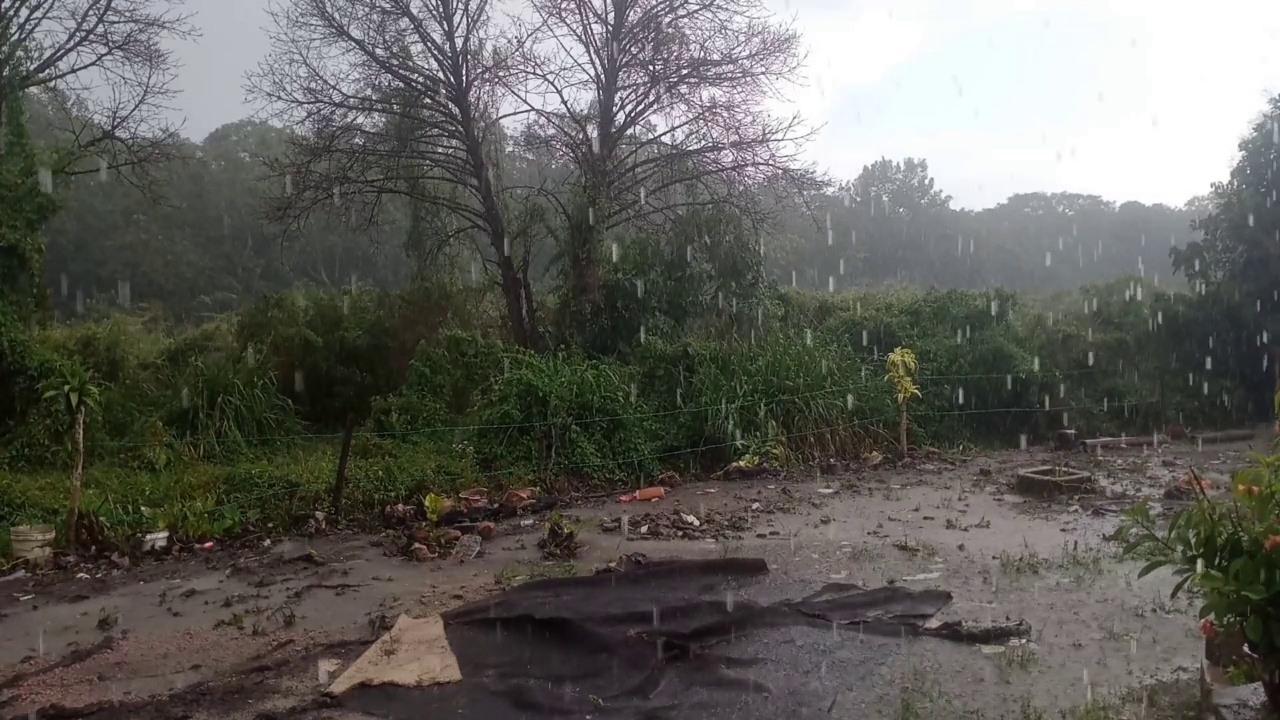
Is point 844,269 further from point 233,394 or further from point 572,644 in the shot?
point 572,644

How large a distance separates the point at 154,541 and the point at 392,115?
6638 mm

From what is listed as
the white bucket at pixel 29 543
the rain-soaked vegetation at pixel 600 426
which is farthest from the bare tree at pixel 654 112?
the white bucket at pixel 29 543

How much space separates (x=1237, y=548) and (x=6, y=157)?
11.9 m

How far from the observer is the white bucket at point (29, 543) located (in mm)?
6570

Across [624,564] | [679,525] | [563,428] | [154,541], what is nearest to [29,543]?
[154,541]

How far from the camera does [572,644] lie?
14.9 ft

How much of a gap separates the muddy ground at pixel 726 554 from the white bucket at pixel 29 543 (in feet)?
1.03

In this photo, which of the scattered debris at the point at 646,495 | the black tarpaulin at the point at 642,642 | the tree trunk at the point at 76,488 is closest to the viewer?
the black tarpaulin at the point at 642,642

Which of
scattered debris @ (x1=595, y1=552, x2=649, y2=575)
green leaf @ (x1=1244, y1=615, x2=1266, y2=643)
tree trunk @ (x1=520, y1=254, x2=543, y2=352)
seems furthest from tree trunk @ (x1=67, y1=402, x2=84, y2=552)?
green leaf @ (x1=1244, y1=615, x2=1266, y2=643)

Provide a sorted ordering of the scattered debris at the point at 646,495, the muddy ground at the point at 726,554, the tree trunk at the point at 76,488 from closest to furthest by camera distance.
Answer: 1. the muddy ground at the point at 726,554
2. the tree trunk at the point at 76,488
3. the scattered debris at the point at 646,495

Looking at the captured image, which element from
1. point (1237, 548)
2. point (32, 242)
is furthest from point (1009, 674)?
point (32, 242)

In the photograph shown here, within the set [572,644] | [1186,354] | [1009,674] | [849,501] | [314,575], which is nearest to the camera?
[1009,674]

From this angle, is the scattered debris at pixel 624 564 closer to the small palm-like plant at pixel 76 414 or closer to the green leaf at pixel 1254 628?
the green leaf at pixel 1254 628

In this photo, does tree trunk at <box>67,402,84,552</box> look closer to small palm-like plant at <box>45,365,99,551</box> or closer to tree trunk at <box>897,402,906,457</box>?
small palm-like plant at <box>45,365,99,551</box>
